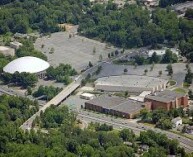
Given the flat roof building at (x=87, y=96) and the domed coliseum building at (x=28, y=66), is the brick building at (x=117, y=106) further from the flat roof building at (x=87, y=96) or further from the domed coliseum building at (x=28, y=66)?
the domed coliseum building at (x=28, y=66)

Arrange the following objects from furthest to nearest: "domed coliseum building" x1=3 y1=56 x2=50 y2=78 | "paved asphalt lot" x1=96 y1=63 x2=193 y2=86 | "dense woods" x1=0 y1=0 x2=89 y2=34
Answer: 1. "dense woods" x1=0 y1=0 x2=89 y2=34
2. "domed coliseum building" x1=3 y1=56 x2=50 y2=78
3. "paved asphalt lot" x1=96 y1=63 x2=193 y2=86

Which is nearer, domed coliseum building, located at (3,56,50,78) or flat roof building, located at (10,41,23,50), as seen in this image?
domed coliseum building, located at (3,56,50,78)

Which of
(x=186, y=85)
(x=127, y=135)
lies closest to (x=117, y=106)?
(x=127, y=135)

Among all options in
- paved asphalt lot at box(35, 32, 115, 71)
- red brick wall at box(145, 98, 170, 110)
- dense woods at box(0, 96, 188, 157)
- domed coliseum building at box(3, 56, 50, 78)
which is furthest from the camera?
paved asphalt lot at box(35, 32, 115, 71)

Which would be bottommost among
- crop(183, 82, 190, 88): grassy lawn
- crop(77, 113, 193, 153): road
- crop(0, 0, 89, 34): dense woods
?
crop(77, 113, 193, 153): road

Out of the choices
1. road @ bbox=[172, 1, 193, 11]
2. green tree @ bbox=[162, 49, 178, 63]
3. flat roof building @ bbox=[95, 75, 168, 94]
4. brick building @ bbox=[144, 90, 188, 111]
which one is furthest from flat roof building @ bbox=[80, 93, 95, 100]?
road @ bbox=[172, 1, 193, 11]

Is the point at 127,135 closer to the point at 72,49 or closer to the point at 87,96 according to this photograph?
the point at 87,96

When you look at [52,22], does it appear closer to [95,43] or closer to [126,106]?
[95,43]

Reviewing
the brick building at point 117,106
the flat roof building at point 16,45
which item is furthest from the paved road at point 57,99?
the flat roof building at point 16,45

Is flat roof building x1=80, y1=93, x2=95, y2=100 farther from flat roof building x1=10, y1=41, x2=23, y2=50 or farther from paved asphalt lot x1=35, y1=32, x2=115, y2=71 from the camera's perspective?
flat roof building x1=10, y1=41, x2=23, y2=50
